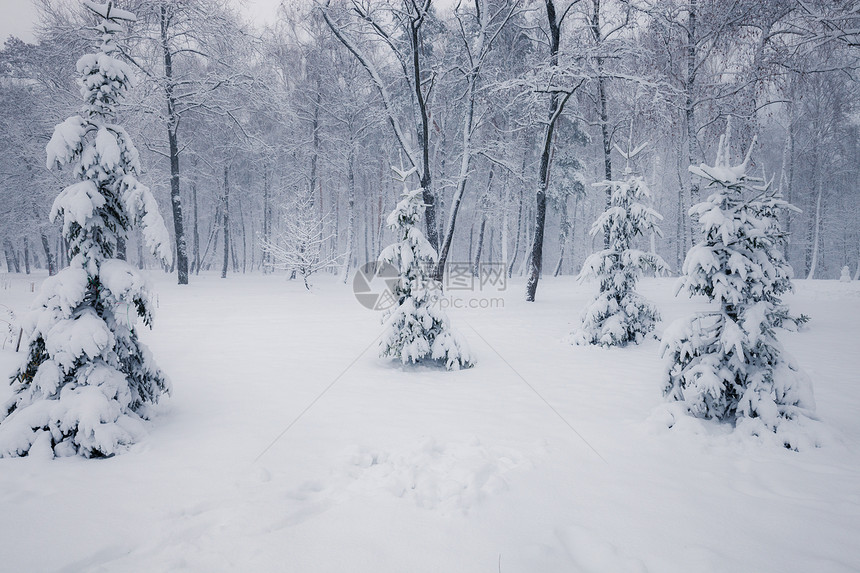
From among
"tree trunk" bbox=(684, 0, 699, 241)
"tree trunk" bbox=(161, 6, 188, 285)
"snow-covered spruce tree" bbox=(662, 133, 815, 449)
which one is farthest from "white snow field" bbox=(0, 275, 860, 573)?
"tree trunk" bbox=(161, 6, 188, 285)

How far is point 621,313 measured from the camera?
30.6ft

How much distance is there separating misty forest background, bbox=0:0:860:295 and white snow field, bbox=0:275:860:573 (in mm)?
3521

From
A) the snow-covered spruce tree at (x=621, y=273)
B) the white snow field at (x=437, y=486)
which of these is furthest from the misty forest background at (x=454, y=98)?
the white snow field at (x=437, y=486)

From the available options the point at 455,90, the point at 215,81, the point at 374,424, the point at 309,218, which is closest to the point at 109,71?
the point at 374,424

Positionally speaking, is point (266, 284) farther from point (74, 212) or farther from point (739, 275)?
point (739, 275)

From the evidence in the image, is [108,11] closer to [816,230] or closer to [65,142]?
[65,142]

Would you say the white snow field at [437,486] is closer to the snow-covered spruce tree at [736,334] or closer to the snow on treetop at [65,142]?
the snow-covered spruce tree at [736,334]

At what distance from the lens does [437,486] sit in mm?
3600

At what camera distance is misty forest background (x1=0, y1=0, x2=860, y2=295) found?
12.7 m

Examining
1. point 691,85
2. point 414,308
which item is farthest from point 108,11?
point 691,85

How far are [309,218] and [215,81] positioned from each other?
24.3 ft

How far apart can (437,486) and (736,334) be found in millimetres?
3659

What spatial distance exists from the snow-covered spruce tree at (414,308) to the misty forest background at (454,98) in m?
3.08

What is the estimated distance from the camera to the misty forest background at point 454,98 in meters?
12.7
